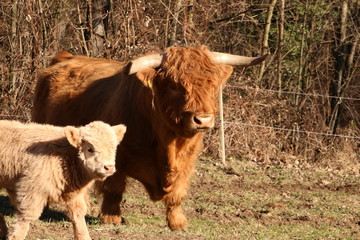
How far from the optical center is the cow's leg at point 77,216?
19.3 feet

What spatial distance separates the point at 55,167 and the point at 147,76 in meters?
1.85

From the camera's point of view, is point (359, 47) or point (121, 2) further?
point (359, 47)

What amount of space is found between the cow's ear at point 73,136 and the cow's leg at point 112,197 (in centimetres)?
205

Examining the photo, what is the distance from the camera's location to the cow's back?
8.59m

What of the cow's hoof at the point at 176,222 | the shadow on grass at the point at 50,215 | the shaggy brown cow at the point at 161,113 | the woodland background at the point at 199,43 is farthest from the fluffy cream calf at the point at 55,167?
the woodland background at the point at 199,43

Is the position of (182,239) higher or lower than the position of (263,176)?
higher

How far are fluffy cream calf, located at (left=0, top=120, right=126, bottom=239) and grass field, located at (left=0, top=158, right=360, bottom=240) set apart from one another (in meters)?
0.78

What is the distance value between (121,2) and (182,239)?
8.46 m

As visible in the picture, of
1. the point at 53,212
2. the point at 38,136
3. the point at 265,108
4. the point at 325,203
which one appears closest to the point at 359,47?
the point at 265,108

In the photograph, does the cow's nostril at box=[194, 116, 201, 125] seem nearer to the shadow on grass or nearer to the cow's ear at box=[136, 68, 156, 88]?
the cow's ear at box=[136, 68, 156, 88]

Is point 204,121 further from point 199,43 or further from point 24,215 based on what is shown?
point 199,43

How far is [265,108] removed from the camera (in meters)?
15.1

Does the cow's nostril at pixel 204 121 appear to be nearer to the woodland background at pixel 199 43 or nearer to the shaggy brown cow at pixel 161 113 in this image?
the shaggy brown cow at pixel 161 113

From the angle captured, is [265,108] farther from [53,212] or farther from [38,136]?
[38,136]
